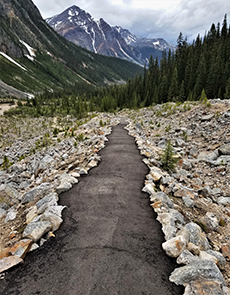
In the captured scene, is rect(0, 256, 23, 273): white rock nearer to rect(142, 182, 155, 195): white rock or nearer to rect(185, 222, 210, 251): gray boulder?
rect(185, 222, 210, 251): gray boulder

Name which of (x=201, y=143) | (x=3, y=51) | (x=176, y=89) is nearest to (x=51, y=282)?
(x=201, y=143)

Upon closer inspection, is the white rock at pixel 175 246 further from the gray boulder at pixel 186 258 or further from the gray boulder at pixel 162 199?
the gray boulder at pixel 162 199

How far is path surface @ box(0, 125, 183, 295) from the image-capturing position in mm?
3453

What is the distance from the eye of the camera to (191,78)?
179ft

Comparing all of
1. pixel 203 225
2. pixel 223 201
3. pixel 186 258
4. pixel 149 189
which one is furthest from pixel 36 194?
pixel 223 201

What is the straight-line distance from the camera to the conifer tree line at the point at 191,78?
4809 centimetres

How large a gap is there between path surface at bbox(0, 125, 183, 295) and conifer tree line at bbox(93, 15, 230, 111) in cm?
3416

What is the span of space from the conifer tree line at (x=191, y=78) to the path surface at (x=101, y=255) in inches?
1345

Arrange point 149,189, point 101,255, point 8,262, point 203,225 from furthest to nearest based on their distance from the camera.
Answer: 1. point 149,189
2. point 203,225
3. point 101,255
4. point 8,262

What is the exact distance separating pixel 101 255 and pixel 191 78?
204 feet

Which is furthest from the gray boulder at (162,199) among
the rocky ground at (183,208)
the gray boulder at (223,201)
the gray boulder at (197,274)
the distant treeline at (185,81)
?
the distant treeline at (185,81)

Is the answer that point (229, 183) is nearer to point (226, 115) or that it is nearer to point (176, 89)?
point (226, 115)

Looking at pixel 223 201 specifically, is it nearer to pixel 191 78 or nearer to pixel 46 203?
pixel 46 203

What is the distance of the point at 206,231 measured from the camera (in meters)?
5.66
